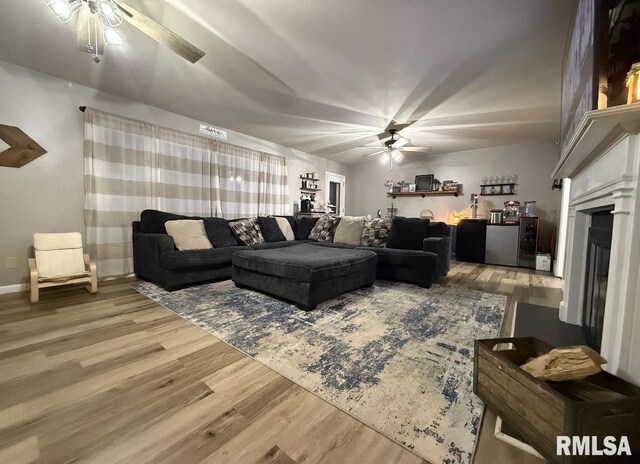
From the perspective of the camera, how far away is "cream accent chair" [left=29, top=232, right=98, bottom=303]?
8.17 feet

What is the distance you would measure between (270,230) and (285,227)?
1.33ft

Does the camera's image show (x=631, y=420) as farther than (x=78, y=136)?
No

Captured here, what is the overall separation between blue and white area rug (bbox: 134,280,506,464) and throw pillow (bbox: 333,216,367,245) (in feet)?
3.99

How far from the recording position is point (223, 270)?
3.26 m

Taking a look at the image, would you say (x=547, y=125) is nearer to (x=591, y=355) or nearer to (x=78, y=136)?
(x=591, y=355)

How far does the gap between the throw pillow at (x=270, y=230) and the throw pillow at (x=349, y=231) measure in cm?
98

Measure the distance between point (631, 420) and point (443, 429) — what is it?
575 millimetres

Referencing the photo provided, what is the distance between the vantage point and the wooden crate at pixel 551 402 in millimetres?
780

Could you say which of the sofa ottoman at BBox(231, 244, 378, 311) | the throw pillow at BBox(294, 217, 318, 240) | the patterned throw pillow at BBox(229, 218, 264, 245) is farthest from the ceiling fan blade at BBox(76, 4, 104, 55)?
the throw pillow at BBox(294, 217, 318, 240)

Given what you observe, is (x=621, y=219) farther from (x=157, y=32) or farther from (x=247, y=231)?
(x=247, y=231)

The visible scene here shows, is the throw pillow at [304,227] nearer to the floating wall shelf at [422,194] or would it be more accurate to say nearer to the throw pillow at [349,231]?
the throw pillow at [349,231]

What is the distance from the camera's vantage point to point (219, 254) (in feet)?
10.3

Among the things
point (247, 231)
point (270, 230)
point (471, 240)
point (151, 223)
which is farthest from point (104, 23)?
point (471, 240)

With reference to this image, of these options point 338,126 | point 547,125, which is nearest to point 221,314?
point 338,126
